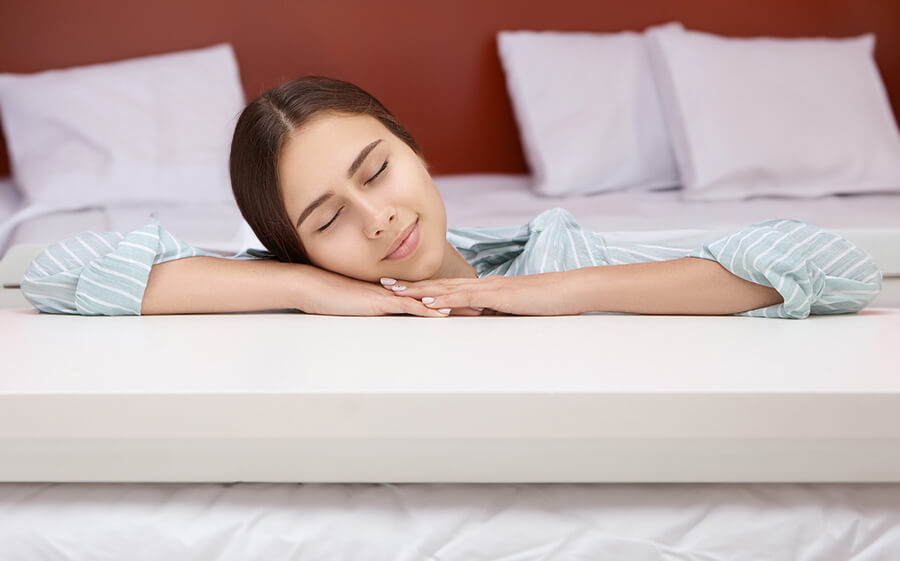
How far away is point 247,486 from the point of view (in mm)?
816

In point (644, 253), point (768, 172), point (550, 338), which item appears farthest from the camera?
point (768, 172)

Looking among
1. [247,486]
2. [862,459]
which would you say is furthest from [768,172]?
→ [247,486]

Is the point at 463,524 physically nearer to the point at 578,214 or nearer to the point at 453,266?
the point at 453,266

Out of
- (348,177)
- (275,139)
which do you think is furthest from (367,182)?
(275,139)

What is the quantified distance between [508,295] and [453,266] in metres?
0.23

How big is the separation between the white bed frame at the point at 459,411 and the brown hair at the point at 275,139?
0.96 ft

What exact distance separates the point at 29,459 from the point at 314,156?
0.48 meters

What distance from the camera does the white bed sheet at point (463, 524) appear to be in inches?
30.5

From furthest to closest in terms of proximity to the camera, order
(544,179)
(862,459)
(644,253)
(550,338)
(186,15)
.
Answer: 1. (186,15)
2. (544,179)
3. (644,253)
4. (550,338)
5. (862,459)

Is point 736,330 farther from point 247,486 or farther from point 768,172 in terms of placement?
point 768,172

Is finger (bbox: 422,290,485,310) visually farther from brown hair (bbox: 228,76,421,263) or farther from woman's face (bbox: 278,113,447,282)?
brown hair (bbox: 228,76,421,263)

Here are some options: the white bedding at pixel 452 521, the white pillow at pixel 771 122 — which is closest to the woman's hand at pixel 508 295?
the white bedding at pixel 452 521

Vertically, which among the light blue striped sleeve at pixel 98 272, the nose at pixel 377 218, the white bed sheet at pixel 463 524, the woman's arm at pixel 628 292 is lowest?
the white bed sheet at pixel 463 524

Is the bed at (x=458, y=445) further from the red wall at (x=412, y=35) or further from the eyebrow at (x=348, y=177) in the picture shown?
the red wall at (x=412, y=35)
